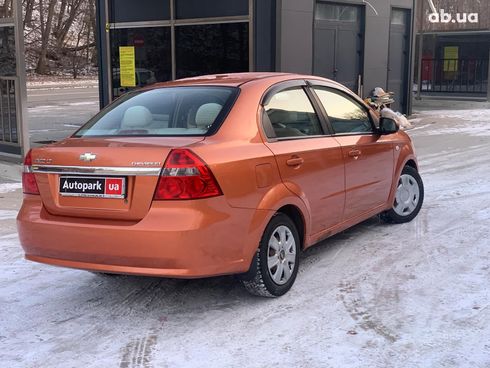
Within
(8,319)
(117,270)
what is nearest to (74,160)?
(117,270)

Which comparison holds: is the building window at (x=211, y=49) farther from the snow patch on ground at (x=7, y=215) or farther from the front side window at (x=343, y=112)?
the front side window at (x=343, y=112)

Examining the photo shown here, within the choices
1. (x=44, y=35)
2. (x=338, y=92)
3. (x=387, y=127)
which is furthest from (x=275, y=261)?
(x=44, y=35)

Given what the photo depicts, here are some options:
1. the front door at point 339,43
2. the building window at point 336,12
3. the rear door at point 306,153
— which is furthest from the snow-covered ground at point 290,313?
the building window at point 336,12

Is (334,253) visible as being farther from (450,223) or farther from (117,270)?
(117,270)

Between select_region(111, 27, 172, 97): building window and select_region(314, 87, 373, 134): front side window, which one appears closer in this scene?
select_region(314, 87, 373, 134): front side window

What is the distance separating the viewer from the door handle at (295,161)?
15.2 feet

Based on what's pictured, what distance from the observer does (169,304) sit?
15.0 feet

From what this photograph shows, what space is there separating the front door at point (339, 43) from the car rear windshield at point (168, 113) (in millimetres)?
8620

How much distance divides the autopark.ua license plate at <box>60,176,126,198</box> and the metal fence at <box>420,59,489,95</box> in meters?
22.0

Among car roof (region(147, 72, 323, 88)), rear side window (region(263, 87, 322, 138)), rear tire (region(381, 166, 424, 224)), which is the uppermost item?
car roof (region(147, 72, 323, 88))

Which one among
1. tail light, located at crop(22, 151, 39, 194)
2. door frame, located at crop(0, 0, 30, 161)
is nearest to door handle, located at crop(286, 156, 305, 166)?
tail light, located at crop(22, 151, 39, 194)

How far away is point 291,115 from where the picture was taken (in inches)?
196

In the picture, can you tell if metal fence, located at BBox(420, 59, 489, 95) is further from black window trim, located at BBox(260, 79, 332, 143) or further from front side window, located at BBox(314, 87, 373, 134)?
black window trim, located at BBox(260, 79, 332, 143)

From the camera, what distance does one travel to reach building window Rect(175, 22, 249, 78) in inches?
476
